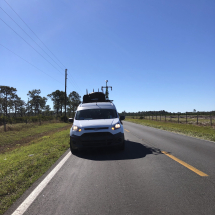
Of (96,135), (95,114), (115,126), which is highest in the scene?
(95,114)

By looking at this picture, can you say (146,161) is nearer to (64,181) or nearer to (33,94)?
(64,181)

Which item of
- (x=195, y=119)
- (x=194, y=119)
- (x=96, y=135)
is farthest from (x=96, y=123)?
(x=194, y=119)

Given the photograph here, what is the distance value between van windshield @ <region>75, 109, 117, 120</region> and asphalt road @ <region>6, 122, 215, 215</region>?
260cm

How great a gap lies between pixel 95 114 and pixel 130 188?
4.94 m

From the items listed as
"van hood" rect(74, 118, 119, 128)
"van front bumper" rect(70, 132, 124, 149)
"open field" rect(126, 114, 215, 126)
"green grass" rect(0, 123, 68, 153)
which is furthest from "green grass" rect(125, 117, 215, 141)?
"green grass" rect(0, 123, 68, 153)

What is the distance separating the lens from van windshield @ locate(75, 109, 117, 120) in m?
8.37

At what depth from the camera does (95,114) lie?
8.52 meters

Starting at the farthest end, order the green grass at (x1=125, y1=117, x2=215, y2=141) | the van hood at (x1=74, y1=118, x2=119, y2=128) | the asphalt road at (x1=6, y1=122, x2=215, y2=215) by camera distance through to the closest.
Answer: the green grass at (x1=125, y1=117, x2=215, y2=141), the van hood at (x1=74, y1=118, x2=119, y2=128), the asphalt road at (x1=6, y1=122, x2=215, y2=215)

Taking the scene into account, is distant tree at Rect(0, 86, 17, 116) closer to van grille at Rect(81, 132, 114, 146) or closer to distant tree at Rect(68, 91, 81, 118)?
distant tree at Rect(68, 91, 81, 118)

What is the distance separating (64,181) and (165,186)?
7.26ft

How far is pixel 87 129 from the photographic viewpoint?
702 centimetres

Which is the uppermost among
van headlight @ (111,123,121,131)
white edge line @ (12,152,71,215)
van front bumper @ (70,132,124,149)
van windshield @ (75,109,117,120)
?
van windshield @ (75,109,117,120)

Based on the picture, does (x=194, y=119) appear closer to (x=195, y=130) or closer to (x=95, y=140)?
(x=195, y=130)

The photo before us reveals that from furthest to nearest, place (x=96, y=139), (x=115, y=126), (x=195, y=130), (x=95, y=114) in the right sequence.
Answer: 1. (x=195, y=130)
2. (x=95, y=114)
3. (x=115, y=126)
4. (x=96, y=139)
